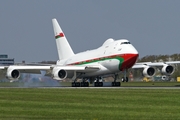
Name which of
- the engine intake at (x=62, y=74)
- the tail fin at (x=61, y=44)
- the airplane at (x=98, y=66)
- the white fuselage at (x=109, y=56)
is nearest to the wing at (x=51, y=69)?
the airplane at (x=98, y=66)

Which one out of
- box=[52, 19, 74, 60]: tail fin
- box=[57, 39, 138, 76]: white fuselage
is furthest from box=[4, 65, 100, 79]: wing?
box=[52, 19, 74, 60]: tail fin

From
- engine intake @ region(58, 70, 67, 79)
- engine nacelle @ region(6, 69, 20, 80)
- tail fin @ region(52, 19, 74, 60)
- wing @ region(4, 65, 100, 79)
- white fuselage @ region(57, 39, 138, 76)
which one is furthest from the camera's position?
tail fin @ region(52, 19, 74, 60)

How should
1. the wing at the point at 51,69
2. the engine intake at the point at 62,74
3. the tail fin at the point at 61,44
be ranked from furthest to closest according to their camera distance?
the tail fin at the point at 61,44, the engine intake at the point at 62,74, the wing at the point at 51,69

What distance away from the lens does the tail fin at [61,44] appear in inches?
3051

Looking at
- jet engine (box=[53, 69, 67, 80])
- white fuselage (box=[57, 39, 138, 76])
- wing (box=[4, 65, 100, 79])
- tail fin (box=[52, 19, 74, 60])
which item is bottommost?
jet engine (box=[53, 69, 67, 80])

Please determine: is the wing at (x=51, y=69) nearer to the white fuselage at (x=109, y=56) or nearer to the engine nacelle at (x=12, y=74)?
the engine nacelle at (x=12, y=74)

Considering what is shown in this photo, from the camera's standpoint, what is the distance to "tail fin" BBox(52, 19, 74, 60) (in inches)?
3051

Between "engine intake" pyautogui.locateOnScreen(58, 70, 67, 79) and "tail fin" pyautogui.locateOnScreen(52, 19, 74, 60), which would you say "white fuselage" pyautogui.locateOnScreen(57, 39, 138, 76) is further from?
→ "tail fin" pyautogui.locateOnScreen(52, 19, 74, 60)

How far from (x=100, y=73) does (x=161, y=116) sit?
136 ft

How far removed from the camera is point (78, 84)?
66.0 m

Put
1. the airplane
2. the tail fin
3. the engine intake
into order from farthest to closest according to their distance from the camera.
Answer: the tail fin < the engine intake < the airplane

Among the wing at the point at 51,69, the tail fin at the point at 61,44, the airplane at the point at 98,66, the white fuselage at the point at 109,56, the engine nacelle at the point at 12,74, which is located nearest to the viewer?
the white fuselage at the point at 109,56

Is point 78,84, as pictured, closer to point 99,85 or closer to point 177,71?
point 99,85

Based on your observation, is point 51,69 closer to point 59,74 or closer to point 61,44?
point 59,74
